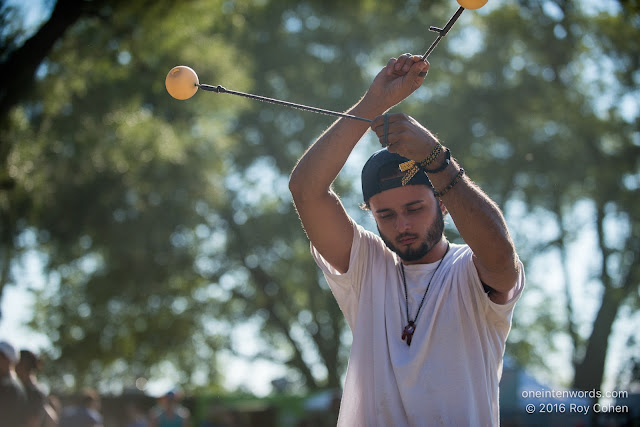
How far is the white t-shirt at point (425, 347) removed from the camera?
2.30m

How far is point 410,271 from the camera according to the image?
2.68m

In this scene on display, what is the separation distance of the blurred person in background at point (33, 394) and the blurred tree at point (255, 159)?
3330 mm

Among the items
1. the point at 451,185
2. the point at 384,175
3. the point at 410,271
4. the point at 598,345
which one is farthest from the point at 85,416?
the point at 598,345

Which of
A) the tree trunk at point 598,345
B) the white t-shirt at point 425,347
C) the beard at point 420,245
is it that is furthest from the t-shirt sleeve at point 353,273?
the tree trunk at point 598,345

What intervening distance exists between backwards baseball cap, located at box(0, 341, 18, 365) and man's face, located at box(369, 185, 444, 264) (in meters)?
4.07

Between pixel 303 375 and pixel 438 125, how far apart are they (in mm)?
9634

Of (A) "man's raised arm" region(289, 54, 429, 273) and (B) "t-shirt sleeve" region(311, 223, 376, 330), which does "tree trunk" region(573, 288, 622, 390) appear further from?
(A) "man's raised arm" region(289, 54, 429, 273)

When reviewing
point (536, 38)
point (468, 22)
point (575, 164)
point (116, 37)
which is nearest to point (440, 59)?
point (468, 22)

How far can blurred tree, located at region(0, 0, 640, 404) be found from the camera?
11.2 m

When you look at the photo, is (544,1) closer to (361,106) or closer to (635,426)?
(635,426)

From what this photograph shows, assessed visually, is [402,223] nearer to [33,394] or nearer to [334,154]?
[334,154]

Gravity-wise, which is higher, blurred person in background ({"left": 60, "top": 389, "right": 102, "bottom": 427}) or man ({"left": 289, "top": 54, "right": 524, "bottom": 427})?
man ({"left": 289, "top": 54, "right": 524, "bottom": 427})

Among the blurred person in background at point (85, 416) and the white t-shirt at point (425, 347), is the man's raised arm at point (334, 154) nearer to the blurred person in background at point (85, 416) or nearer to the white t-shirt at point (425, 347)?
the white t-shirt at point (425, 347)

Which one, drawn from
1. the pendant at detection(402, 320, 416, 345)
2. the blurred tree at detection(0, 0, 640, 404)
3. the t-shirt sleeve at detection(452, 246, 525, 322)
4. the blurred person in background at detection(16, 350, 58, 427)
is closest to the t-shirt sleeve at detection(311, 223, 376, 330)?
the pendant at detection(402, 320, 416, 345)
